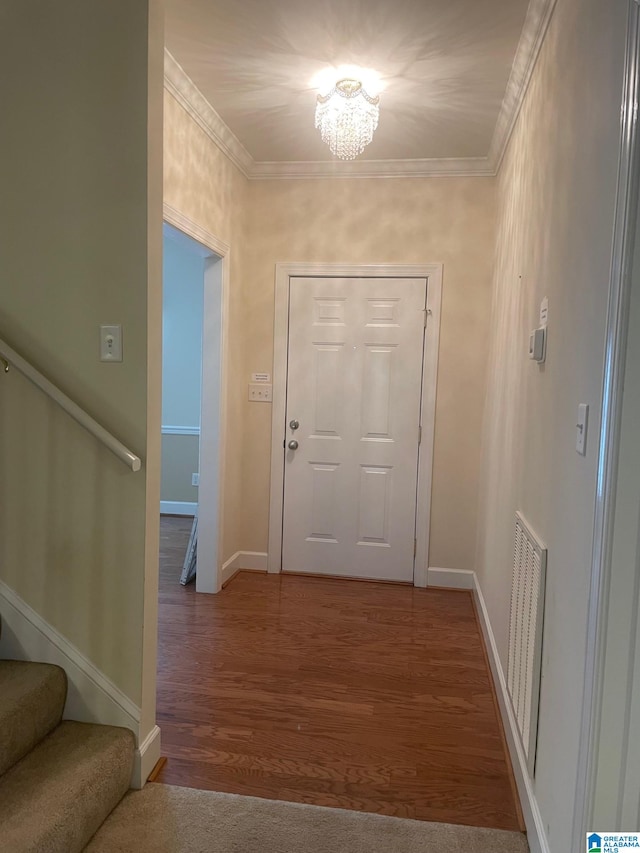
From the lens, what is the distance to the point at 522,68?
2461 mm

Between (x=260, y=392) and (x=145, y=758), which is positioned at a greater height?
(x=260, y=392)

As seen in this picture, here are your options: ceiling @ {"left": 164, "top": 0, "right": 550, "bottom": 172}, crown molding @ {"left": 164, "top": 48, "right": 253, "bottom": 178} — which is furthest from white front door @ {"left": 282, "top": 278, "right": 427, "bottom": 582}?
ceiling @ {"left": 164, "top": 0, "right": 550, "bottom": 172}

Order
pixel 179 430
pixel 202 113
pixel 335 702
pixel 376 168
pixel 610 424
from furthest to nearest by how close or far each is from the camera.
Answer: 1. pixel 179 430
2. pixel 376 168
3. pixel 202 113
4. pixel 335 702
5. pixel 610 424

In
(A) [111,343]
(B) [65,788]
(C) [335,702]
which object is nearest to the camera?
(B) [65,788]

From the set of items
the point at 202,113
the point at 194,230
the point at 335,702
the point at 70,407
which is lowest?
the point at 335,702

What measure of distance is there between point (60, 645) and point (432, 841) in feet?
4.29

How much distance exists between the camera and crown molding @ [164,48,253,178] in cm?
262

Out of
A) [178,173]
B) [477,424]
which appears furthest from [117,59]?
[477,424]

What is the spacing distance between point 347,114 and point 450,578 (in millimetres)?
2789

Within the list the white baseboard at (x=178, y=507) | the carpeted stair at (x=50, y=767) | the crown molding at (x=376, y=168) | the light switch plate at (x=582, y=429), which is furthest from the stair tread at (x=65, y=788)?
the white baseboard at (x=178, y=507)

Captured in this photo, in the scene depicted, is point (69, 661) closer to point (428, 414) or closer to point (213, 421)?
point (213, 421)

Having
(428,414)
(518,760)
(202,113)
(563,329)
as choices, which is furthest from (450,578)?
(202,113)

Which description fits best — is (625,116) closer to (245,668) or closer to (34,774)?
(34,774)

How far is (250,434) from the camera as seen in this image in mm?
4000
